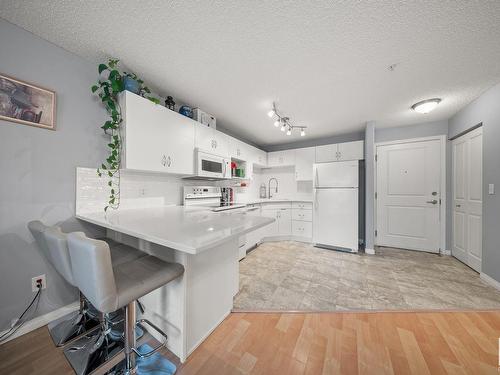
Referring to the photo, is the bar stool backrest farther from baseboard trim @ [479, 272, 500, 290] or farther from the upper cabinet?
the upper cabinet

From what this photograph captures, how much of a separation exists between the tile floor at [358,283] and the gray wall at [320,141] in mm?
2294

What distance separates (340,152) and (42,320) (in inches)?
175

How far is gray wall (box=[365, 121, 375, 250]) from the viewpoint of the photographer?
10.4ft

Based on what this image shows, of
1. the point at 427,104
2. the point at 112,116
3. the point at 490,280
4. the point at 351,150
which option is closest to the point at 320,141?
the point at 351,150

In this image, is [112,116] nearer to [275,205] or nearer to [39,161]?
[39,161]

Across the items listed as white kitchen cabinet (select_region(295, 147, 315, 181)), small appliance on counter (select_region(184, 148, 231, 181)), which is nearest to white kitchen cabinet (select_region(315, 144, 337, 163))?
white kitchen cabinet (select_region(295, 147, 315, 181))

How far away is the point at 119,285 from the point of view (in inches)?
34.8

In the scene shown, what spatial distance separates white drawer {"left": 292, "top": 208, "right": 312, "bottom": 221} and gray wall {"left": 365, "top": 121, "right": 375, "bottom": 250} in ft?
3.21

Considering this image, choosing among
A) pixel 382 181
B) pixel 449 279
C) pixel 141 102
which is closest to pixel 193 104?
pixel 141 102

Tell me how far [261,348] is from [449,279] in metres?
2.57

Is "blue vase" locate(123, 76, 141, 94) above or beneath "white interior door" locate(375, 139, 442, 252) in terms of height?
above

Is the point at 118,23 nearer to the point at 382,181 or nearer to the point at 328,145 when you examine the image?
the point at 328,145

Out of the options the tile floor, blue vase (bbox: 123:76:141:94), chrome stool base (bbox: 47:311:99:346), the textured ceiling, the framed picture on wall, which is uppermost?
the textured ceiling

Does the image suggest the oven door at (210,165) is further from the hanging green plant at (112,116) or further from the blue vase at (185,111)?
the hanging green plant at (112,116)
